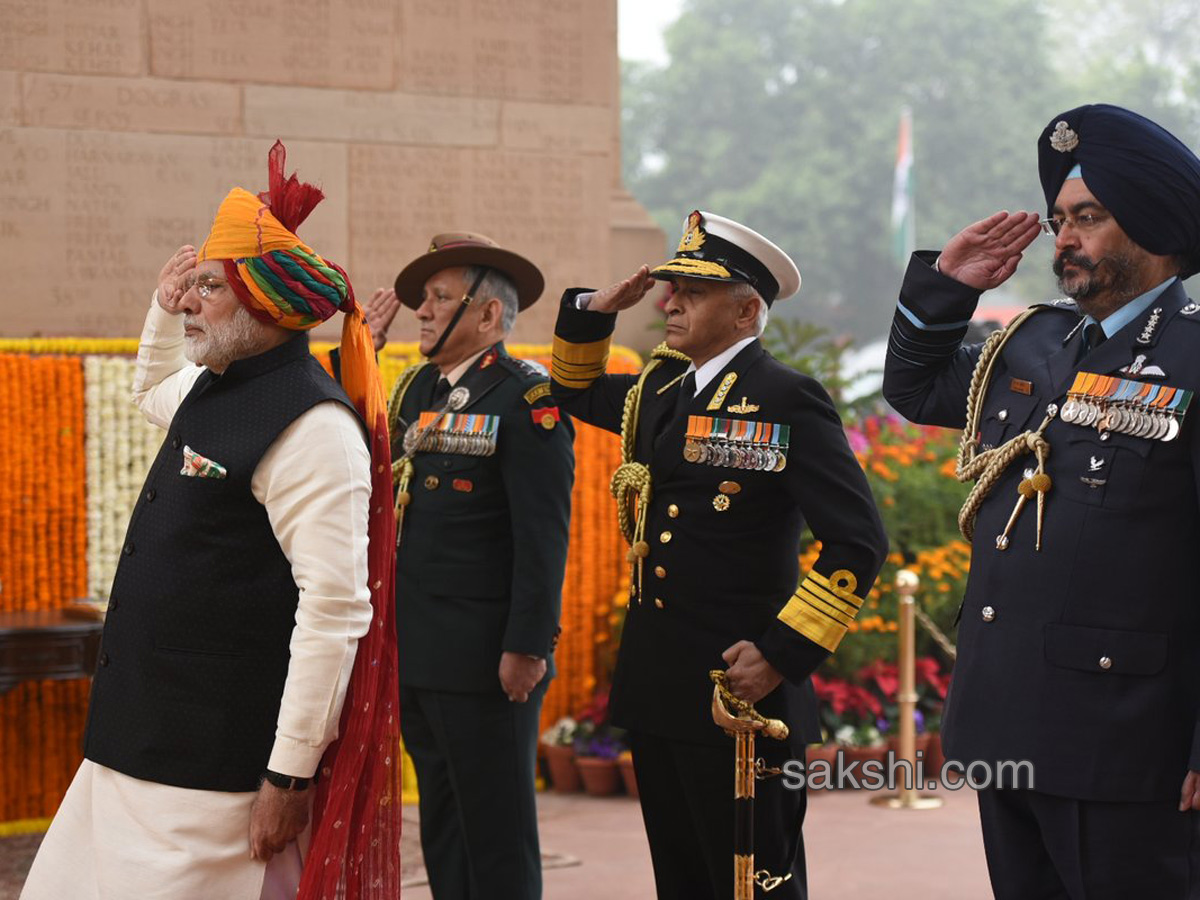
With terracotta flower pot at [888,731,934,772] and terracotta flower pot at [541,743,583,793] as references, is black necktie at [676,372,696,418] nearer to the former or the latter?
terracotta flower pot at [541,743,583,793]

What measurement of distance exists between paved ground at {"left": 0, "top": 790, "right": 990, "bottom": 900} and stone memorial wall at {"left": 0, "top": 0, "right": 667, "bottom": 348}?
2.45m

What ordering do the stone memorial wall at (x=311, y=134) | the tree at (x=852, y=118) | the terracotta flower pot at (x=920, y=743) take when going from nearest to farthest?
the stone memorial wall at (x=311, y=134), the terracotta flower pot at (x=920, y=743), the tree at (x=852, y=118)

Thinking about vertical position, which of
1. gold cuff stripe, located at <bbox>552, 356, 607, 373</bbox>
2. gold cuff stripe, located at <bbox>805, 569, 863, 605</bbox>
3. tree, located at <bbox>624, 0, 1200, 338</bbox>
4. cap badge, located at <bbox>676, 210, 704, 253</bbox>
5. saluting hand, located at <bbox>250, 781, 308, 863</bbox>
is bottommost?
saluting hand, located at <bbox>250, 781, 308, 863</bbox>

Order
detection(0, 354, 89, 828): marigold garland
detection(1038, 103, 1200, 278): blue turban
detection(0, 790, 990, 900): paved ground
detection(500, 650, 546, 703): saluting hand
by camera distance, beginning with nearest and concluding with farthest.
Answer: detection(1038, 103, 1200, 278): blue turban, detection(500, 650, 546, 703): saluting hand, detection(0, 790, 990, 900): paved ground, detection(0, 354, 89, 828): marigold garland

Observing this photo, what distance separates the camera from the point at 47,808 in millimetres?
6418

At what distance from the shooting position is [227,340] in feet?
10.4

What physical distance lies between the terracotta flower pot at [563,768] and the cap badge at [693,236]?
12.2 feet

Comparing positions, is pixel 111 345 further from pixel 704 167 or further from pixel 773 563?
pixel 704 167

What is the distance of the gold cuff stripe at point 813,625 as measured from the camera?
11.9ft

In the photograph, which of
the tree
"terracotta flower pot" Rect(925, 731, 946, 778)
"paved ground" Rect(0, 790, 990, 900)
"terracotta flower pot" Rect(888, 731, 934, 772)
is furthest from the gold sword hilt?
the tree

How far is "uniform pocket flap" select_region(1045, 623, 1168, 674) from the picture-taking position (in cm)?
300


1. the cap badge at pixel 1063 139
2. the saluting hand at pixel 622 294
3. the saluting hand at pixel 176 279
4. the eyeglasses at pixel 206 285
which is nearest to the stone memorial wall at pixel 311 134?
the saluting hand at pixel 622 294

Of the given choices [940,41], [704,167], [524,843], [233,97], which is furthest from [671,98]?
[524,843]

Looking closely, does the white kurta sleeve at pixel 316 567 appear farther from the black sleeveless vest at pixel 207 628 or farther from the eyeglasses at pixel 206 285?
the eyeglasses at pixel 206 285
